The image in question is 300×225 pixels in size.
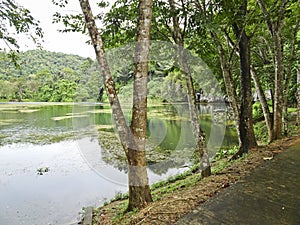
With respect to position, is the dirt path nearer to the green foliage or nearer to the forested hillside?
the green foliage

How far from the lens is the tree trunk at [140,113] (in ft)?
8.89

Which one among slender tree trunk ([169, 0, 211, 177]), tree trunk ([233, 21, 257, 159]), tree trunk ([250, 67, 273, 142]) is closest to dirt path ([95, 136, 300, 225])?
slender tree trunk ([169, 0, 211, 177])

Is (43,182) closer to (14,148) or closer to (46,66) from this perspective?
(14,148)

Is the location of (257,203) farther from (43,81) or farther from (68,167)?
(43,81)

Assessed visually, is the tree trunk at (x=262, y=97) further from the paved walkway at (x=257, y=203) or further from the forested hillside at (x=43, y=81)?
the forested hillside at (x=43, y=81)

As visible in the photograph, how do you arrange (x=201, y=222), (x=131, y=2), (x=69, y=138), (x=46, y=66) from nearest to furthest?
1. (x=201, y=222)
2. (x=131, y=2)
3. (x=69, y=138)
4. (x=46, y=66)

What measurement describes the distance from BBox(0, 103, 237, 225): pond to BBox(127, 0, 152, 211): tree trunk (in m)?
2.38

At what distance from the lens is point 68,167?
823 centimetres

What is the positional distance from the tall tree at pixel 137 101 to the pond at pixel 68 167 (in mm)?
2431

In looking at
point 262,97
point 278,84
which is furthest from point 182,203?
point 262,97

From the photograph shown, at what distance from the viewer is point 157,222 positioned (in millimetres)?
2104

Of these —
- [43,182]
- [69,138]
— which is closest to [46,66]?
[69,138]

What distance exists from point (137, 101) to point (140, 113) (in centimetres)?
15

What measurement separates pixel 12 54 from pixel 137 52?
3.00 m
